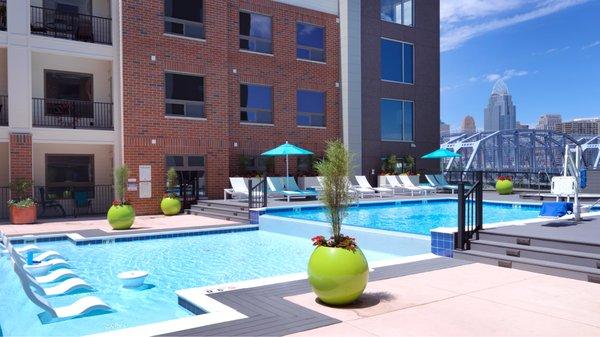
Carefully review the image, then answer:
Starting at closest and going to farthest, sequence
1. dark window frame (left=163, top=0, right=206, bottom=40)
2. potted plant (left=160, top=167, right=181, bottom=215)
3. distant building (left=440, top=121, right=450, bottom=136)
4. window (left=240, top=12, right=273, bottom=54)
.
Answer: potted plant (left=160, top=167, right=181, bottom=215) < dark window frame (left=163, top=0, right=206, bottom=40) < window (left=240, top=12, right=273, bottom=54) < distant building (left=440, top=121, right=450, bottom=136)

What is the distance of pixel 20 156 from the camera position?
15.8 m

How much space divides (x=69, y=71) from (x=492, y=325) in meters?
18.1

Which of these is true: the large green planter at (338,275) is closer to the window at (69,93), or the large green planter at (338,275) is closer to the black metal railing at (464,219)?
the black metal railing at (464,219)

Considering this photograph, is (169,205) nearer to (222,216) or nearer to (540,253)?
(222,216)

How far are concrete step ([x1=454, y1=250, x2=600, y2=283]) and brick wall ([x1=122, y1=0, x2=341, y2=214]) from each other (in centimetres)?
1268

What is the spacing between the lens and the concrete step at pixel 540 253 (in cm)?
702

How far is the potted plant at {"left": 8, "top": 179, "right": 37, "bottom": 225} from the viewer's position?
1499 centimetres

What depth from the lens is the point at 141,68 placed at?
1764 cm

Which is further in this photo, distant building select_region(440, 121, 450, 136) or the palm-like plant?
distant building select_region(440, 121, 450, 136)

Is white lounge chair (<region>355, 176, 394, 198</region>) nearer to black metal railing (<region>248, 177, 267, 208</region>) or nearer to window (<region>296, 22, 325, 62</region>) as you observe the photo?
black metal railing (<region>248, 177, 267, 208</region>)

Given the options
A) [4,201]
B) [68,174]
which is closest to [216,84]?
[68,174]

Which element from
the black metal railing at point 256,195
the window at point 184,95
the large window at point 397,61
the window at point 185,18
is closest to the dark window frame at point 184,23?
the window at point 185,18

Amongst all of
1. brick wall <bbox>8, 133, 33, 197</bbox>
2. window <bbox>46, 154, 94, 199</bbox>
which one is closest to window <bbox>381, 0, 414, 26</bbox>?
window <bbox>46, 154, 94, 199</bbox>

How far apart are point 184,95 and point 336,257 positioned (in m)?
14.8
